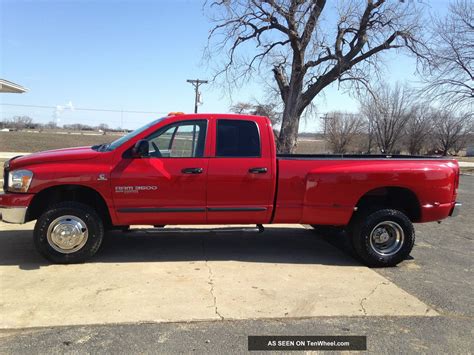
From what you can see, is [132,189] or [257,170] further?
[257,170]

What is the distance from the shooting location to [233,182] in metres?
5.60

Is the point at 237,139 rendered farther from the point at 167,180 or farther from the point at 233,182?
the point at 167,180

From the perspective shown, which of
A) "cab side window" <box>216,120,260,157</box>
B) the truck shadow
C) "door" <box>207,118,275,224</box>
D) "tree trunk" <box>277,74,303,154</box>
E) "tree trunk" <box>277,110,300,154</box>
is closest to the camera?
"door" <box>207,118,275,224</box>

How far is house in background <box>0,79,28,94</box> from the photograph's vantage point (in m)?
18.2

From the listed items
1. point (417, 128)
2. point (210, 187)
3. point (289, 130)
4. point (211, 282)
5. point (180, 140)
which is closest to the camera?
point (211, 282)

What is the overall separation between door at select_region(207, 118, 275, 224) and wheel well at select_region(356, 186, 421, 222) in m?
1.44

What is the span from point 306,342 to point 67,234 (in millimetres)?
3233

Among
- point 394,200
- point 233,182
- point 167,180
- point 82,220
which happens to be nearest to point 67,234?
point 82,220

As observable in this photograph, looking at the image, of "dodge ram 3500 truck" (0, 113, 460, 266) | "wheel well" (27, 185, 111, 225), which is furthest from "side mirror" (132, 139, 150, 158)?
"wheel well" (27, 185, 111, 225)

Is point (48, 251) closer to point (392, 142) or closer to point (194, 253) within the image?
point (194, 253)

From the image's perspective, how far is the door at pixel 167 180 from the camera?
5.43 meters

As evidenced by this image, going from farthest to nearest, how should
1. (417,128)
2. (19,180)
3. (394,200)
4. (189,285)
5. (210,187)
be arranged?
(417,128) → (394,200) → (210,187) → (19,180) → (189,285)

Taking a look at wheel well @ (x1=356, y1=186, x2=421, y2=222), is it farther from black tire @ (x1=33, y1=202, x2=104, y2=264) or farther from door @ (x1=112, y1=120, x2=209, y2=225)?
black tire @ (x1=33, y1=202, x2=104, y2=264)

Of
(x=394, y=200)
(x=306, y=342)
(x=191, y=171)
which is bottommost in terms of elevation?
(x=306, y=342)
